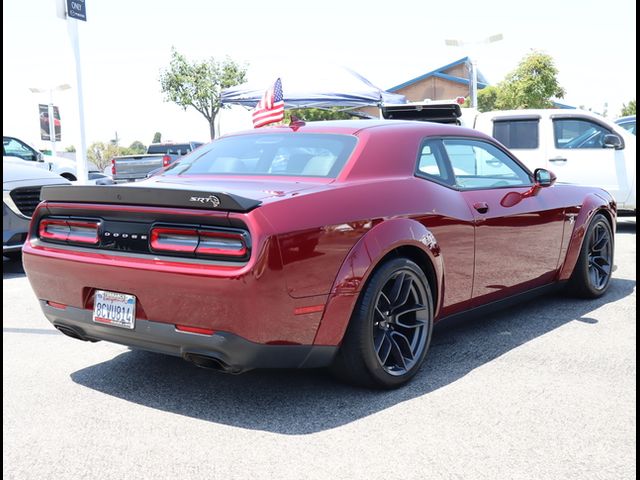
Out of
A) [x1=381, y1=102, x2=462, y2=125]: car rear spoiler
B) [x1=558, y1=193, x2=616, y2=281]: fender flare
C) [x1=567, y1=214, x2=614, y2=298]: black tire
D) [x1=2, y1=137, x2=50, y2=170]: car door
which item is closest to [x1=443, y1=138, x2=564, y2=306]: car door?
[x1=558, y1=193, x2=616, y2=281]: fender flare

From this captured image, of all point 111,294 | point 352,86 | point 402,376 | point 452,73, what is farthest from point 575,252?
point 452,73

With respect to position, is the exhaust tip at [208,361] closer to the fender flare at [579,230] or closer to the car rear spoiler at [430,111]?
the fender flare at [579,230]

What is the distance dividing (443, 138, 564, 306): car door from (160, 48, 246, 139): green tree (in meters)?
37.7

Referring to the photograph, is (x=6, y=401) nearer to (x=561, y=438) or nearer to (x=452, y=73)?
(x=561, y=438)

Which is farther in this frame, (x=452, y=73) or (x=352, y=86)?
(x=452, y=73)

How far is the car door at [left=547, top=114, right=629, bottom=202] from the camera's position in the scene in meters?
10.4

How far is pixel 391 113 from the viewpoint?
472 inches

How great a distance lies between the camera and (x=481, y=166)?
4.80 metres

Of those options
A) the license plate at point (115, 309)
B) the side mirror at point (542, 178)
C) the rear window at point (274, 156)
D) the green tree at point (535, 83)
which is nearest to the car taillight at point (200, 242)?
the license plate at point (115, 309)

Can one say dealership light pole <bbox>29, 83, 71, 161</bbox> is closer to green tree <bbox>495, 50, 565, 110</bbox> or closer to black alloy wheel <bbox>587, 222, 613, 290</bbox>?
green tree <bbox>495, 50, 565, 110</bbox>

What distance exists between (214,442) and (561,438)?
1.50 m

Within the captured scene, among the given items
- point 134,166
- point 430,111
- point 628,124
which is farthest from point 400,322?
point 134,166

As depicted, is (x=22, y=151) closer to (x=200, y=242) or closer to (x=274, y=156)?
(x=274, y=156)

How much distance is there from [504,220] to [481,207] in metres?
0.27
